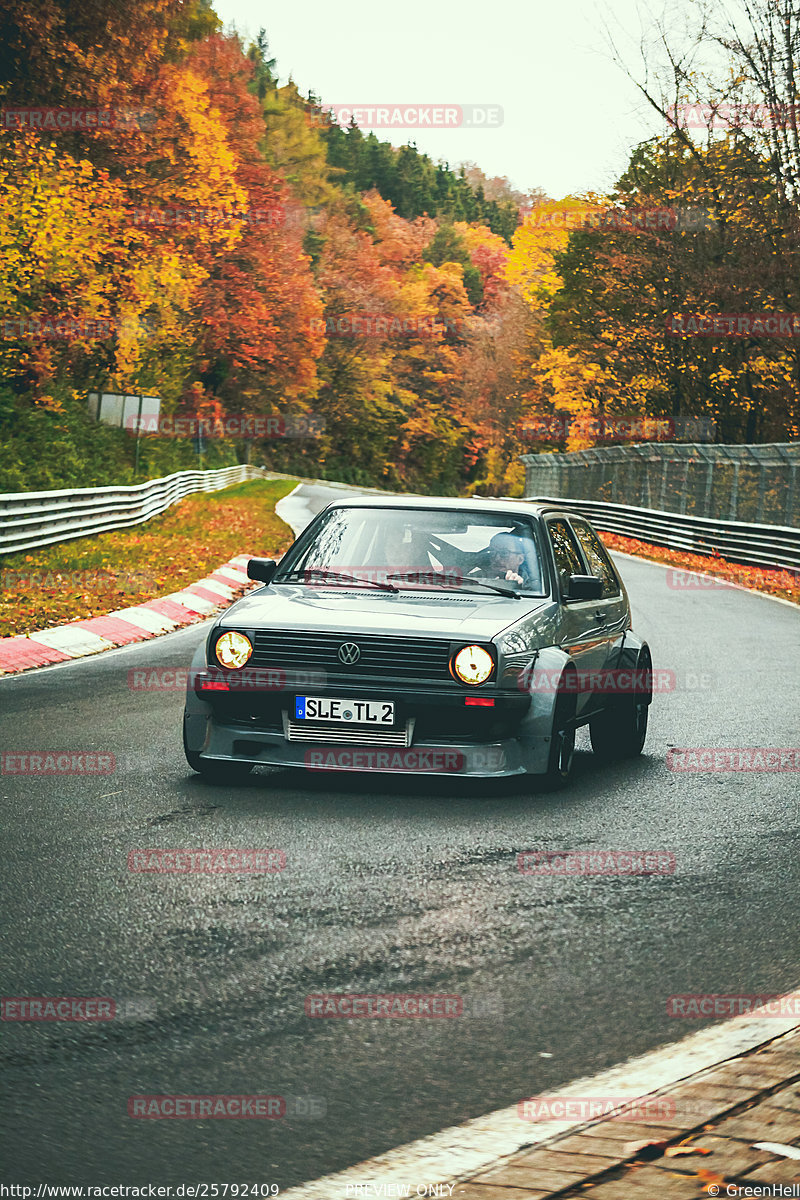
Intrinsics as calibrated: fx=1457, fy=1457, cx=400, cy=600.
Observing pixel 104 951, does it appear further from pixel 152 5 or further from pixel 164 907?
pixel 152 5

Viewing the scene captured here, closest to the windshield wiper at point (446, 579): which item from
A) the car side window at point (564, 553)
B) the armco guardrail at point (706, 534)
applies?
the car side window at point (564, 553)

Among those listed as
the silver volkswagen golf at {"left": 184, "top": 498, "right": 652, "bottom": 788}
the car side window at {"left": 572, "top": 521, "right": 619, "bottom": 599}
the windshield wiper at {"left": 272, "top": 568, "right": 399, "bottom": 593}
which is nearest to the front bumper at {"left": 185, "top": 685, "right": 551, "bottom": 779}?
the silver volkswagen golf at {"left": 184, "top": 498, "right": 652, "bottom": 788}

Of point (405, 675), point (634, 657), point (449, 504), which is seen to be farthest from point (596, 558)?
point (405, 675)

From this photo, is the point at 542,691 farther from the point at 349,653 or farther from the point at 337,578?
the point at 337,578

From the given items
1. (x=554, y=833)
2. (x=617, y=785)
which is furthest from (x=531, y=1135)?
(x=617, y=785)

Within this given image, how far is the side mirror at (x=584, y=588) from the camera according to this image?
800 cm

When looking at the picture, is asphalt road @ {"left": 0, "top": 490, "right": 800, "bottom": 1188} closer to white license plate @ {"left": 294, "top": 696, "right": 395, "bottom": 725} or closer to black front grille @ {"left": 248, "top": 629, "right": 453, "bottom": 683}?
white license plate @ {"left": 294, "top": 696, "right": 395, "bottom": 725}

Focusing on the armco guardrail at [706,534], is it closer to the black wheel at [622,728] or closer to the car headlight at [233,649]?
the black wheel at [622,728]

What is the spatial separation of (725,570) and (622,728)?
69.0ft

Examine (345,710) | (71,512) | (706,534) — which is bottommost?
(345,710)

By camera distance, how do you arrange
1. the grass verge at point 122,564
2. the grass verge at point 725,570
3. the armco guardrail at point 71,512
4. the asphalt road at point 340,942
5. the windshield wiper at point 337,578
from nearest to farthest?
the asphalt road at point 340,942
the windshield wiper at point 337,578
the grass verge at point 122,564
the armco guardrail at point 71,512
the grass verge at point 725,570

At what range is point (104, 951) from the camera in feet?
15.4

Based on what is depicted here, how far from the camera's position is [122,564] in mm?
21078

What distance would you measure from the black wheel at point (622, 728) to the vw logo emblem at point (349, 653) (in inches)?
82.3
